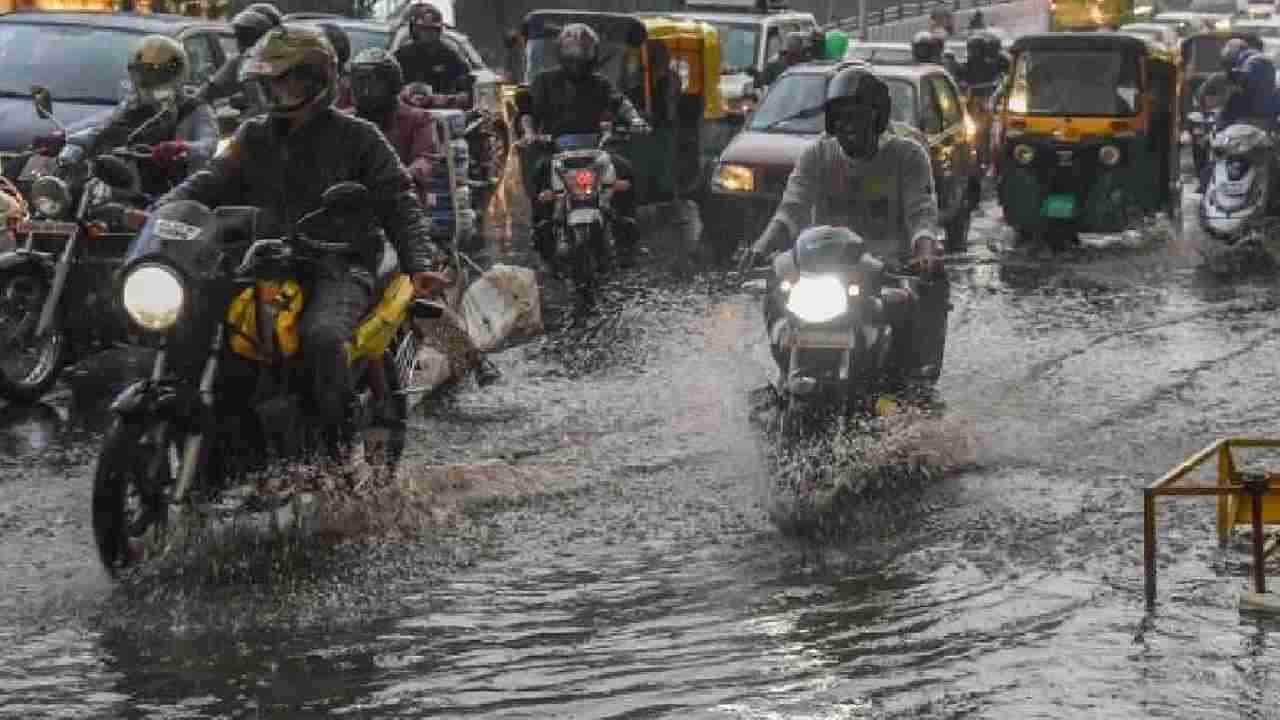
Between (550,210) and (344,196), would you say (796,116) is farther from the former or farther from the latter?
(344,196)

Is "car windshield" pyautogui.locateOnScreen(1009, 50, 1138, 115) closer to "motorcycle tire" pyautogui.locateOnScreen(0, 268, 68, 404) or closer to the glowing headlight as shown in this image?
"motorcycle tire" pyautogui.locateOnScreen(0, 268, 68, 404)

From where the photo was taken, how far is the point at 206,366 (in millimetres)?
8969

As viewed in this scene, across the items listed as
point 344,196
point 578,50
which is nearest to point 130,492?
point 344,196

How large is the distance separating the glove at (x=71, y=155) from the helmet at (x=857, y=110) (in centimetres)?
424

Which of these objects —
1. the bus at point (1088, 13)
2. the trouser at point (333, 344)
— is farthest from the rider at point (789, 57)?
the bus at point (1088, 13)

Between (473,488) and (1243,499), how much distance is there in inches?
122

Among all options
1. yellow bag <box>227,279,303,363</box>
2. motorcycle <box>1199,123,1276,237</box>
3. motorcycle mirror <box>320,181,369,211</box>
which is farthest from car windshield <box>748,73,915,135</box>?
yellow bag <box>227,279,303,363</box>

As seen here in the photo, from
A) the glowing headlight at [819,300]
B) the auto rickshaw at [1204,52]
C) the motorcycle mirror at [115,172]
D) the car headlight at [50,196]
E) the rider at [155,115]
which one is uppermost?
the rider at [155,115]

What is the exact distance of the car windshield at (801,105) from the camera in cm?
2106

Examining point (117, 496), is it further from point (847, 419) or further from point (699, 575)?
point (847, 419)

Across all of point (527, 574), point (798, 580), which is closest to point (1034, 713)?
point (798, 580)

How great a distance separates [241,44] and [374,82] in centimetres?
405

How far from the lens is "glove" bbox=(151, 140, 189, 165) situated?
1355 cm

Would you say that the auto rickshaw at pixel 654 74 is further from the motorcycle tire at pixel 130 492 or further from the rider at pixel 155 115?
the motorcycle tire at pixel 130 492
